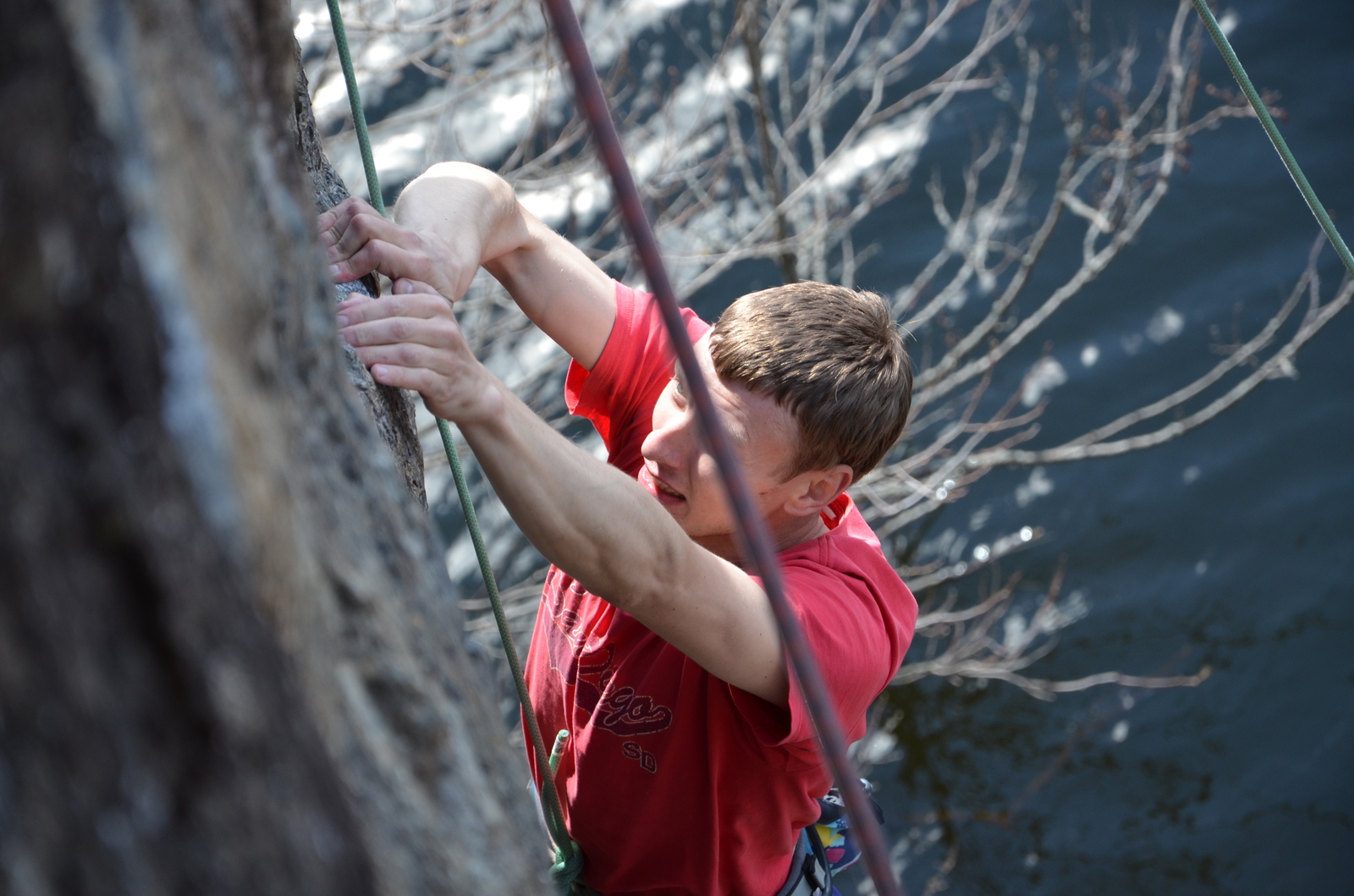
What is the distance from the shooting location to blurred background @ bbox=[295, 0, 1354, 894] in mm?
4926

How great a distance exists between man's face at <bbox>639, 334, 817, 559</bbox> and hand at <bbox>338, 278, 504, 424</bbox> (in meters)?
0.53

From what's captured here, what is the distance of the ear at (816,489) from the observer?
171 centimetres

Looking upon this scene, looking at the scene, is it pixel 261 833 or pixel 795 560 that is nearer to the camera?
pixel 261 833

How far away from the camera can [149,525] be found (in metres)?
0.49

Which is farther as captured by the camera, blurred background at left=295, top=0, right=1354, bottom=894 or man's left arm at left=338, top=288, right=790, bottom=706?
blurred background at left=295, top=0, right=1354, bottom=894

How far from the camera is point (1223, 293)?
20.1 feet

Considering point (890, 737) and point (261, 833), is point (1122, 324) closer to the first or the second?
point (890, 737)

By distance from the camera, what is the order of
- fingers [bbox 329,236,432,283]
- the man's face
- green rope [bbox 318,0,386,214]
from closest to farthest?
fingers [bbox 329,236,432,283] → green rope [bbox 318,0,386,214] → the man's face

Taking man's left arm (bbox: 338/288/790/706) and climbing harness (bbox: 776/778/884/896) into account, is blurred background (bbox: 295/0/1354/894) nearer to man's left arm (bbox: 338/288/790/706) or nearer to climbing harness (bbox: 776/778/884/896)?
climbing harness (bbox: 776/778/884/896)

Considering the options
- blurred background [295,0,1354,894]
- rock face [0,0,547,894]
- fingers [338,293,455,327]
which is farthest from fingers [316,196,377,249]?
blurred background [295,0,1354,894]

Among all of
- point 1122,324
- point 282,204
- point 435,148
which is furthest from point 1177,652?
point 282,204

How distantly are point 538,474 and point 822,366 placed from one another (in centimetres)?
67

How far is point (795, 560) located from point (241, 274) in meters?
1.19

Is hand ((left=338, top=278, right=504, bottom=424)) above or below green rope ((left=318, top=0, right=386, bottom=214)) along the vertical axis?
below
